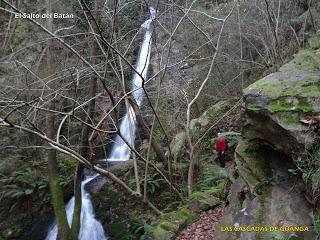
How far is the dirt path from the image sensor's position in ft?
20.0

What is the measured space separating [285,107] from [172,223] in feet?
11.3

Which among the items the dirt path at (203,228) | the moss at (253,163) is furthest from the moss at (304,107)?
the dirt path at (203,228)

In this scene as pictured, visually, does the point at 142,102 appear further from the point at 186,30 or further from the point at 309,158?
the point at 309,158

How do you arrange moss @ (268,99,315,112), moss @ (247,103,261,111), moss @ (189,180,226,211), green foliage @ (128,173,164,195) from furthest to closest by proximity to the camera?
green foliage @ (128,173,164,195) → moss @ (189,180,226,211) → moss @ (247,103,261,111) → moss @ (268,99,315,112)

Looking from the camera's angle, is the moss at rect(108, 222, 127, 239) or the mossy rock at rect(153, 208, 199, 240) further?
the moss at rect(108, 222, 127, 239)

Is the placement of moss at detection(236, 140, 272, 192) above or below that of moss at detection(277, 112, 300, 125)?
below

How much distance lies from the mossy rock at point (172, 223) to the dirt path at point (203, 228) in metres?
0.13

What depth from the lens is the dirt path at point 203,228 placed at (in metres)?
6.09

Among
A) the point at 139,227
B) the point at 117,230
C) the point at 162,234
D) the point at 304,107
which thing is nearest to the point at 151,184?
the point at 139,227

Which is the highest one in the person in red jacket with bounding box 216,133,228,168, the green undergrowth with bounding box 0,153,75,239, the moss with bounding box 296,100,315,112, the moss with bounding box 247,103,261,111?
the moss with bounding box 247,103,261,111

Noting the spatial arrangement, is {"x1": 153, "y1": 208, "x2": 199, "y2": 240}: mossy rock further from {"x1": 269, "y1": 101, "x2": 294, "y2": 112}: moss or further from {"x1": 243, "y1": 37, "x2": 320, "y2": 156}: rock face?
{"x1": 269, "y1": 101, "x2": 294, "y2": 112}: moss

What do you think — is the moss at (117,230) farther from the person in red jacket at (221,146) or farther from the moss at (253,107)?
the moss at (253,107)

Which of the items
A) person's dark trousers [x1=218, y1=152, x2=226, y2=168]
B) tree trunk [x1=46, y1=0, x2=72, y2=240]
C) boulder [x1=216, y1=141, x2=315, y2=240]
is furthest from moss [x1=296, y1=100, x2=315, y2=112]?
tree trunk [x1=46, y1=0, x2=72, y2=240]

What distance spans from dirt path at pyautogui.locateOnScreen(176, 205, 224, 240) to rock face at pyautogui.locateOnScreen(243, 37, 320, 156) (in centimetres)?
194
